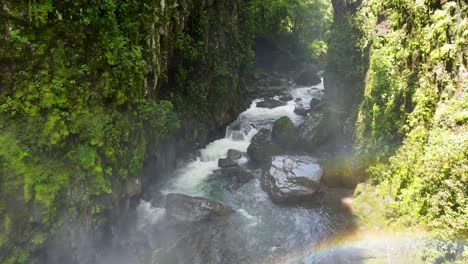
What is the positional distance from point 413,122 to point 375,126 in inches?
116

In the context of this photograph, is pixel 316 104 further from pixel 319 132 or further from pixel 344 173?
pixel 344 173

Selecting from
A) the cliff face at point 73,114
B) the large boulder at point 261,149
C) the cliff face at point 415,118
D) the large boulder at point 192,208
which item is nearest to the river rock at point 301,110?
Result: the large boulder at point 261,149

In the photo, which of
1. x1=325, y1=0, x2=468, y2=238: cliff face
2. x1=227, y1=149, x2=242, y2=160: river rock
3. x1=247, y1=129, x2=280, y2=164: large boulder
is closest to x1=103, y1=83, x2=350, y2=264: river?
x1=247, y1=129, x2=280, y2=164: large boulder

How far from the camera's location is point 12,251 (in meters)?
8.08

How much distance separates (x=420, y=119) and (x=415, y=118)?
0.27 metres

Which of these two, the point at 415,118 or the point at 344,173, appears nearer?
the point at 415,118

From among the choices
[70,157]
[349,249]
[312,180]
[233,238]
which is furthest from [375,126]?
[70,157]

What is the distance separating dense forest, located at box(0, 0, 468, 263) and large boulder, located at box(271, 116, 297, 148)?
1670mm

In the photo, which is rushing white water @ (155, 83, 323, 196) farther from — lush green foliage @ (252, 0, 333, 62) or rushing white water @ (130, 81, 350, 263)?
lush green foliage @ (252, 0, 333, 62)

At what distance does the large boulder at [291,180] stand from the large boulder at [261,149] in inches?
72.7

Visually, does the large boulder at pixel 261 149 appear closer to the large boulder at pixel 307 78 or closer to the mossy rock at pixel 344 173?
the mossy rock at pixel 344 173

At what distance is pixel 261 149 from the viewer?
19203 mm

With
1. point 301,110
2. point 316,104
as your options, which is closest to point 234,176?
point 301,110

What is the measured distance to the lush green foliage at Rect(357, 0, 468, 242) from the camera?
9.22 m
